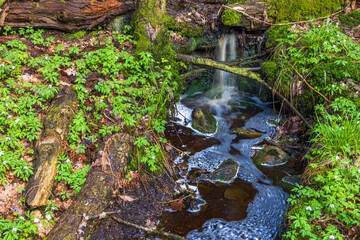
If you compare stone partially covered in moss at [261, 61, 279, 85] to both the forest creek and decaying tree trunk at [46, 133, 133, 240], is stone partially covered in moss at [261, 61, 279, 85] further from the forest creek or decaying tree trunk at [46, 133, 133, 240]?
decaying tree trunk at [46, 133, 133, 240]

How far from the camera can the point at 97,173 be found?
155 inches

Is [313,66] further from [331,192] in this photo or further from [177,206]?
[177,206]

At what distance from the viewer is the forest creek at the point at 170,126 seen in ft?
12.1

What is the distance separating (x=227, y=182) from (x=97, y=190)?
240cm

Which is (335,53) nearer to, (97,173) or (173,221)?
(173,221)

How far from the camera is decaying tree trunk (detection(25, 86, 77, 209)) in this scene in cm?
362

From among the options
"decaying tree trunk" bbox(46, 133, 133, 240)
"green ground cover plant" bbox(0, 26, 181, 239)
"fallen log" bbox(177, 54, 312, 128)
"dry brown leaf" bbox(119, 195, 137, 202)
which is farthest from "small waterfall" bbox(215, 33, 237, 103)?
"dry brown leaf" bbox(119, 195, 137, 202)

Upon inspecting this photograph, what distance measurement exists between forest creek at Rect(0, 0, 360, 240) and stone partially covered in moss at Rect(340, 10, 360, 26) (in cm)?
4

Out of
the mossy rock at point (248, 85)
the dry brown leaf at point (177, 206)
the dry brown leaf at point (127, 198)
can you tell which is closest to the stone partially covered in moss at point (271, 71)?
the mossy rock at point (248, 85)

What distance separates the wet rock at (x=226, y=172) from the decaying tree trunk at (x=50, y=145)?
2.72 meters

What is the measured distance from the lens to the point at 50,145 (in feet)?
13.3

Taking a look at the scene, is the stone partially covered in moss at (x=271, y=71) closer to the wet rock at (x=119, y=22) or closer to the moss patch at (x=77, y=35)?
the wet rock at (x=119, y=22)

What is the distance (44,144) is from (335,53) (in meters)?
6.12

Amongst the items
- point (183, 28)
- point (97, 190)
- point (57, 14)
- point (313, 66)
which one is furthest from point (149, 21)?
point (97, 190)
